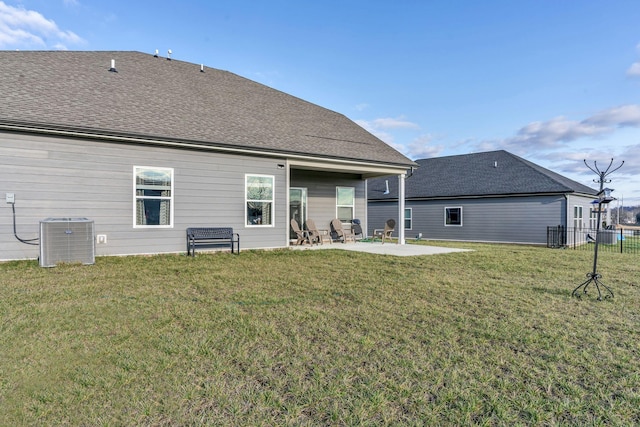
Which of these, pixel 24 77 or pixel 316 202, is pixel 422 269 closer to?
pixel 316 202

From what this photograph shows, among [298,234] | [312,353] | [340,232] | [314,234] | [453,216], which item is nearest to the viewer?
[312,353]

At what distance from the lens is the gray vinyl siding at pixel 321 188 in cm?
1317

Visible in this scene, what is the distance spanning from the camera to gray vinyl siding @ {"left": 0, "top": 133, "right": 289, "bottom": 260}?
7328mm

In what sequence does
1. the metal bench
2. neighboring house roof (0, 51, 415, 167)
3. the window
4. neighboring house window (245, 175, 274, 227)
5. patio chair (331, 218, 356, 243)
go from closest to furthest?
→ neighboring house roof (0, 51, 415, 167)
the metal bench
neighboring house window (245, 175, 274, 227)
patio chair (331, 218, 356, 243)
the window

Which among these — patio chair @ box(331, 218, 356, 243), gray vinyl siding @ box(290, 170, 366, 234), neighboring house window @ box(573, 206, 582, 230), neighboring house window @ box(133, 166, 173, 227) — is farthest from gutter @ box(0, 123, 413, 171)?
neighboring house window @ box(573, 206, 582, 230)

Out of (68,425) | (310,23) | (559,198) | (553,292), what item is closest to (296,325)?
(68,425)

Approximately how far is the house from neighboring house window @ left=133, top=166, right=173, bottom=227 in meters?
0.02

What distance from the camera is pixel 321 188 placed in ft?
44.5

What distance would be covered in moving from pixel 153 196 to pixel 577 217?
19.4 m

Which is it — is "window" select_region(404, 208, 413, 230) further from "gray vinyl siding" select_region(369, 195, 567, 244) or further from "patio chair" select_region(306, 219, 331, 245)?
"patio chair" select_region(306, 219, 331, 245)

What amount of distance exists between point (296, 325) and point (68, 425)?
2034 millimetres

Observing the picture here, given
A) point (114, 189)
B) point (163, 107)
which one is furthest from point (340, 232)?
point (114, 189)

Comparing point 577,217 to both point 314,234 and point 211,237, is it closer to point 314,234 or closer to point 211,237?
point 314,234

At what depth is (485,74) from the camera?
14906 millimetres
